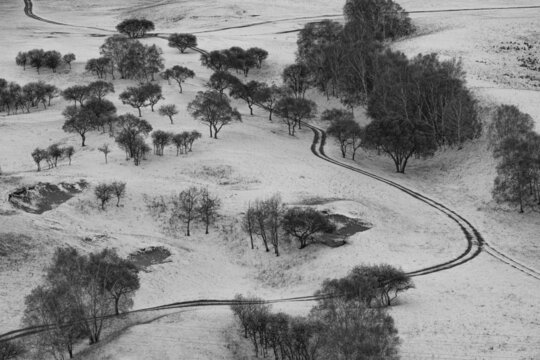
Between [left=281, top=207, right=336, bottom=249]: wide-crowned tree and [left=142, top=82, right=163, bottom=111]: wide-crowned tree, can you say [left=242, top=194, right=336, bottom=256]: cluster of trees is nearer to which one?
[left=281, top=207, right=336, bottom=249]: wide-crowned tree

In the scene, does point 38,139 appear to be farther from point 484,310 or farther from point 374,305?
point 484,310

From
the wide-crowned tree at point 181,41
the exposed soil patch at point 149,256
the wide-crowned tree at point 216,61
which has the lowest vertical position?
the exposed soil patch at point 149,256

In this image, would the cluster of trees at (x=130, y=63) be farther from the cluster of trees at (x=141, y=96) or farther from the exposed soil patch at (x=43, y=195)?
the exposed soil patch at (x=43, y=195)

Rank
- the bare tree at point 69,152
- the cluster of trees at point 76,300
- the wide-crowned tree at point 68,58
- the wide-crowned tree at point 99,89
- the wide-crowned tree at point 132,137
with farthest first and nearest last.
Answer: the wide-crowned tree at point 68,58, the wide-crowned tree at point 99,89, the wide-crowned tree at point 132,137, the bare tree at point 69,152, the cluster of trees at point 76,300

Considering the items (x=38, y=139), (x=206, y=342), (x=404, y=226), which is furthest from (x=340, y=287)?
(x=38, y=139)

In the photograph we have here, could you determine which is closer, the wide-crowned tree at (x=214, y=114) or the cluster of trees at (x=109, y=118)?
the cluster of trees at (x=109, y=118)

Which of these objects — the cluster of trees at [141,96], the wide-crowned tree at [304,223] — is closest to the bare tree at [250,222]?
the wide-crowned tree at [304,223]
